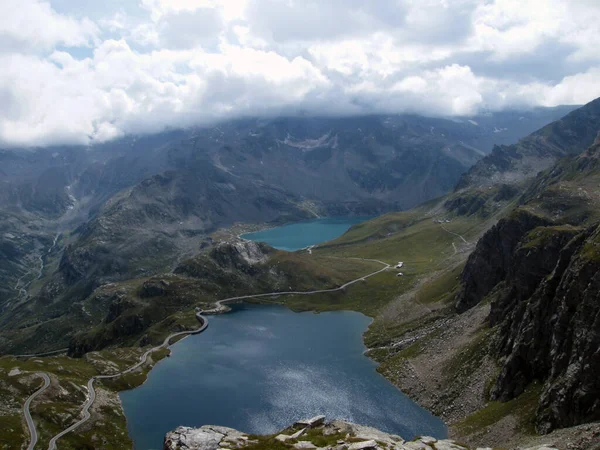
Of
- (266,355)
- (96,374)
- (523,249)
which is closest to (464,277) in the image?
(523,249)

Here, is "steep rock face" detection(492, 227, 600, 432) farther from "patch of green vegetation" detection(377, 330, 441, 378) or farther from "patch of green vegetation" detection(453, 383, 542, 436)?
"patch of green vegetation" detection(377, 330, 441, 378)

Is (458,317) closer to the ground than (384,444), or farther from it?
closer to the ground

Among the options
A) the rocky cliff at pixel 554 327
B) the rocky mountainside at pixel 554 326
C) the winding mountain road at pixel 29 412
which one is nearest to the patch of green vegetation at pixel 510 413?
the rocky mountainside at pixel 554 326

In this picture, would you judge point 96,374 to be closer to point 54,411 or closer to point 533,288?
point 54,411

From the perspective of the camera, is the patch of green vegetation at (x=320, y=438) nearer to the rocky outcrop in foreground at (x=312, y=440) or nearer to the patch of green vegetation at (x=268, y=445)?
the rocky outcrop in foreground at (x=312, y=440)

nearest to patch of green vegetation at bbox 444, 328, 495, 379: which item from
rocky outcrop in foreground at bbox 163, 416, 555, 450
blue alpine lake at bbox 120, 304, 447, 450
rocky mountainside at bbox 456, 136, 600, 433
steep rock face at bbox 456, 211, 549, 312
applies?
rocky mountainside at bbox 456, 136, 600, 433

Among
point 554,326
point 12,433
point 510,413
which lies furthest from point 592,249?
point 12,433

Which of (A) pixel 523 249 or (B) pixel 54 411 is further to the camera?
(A) pixel 523 249
